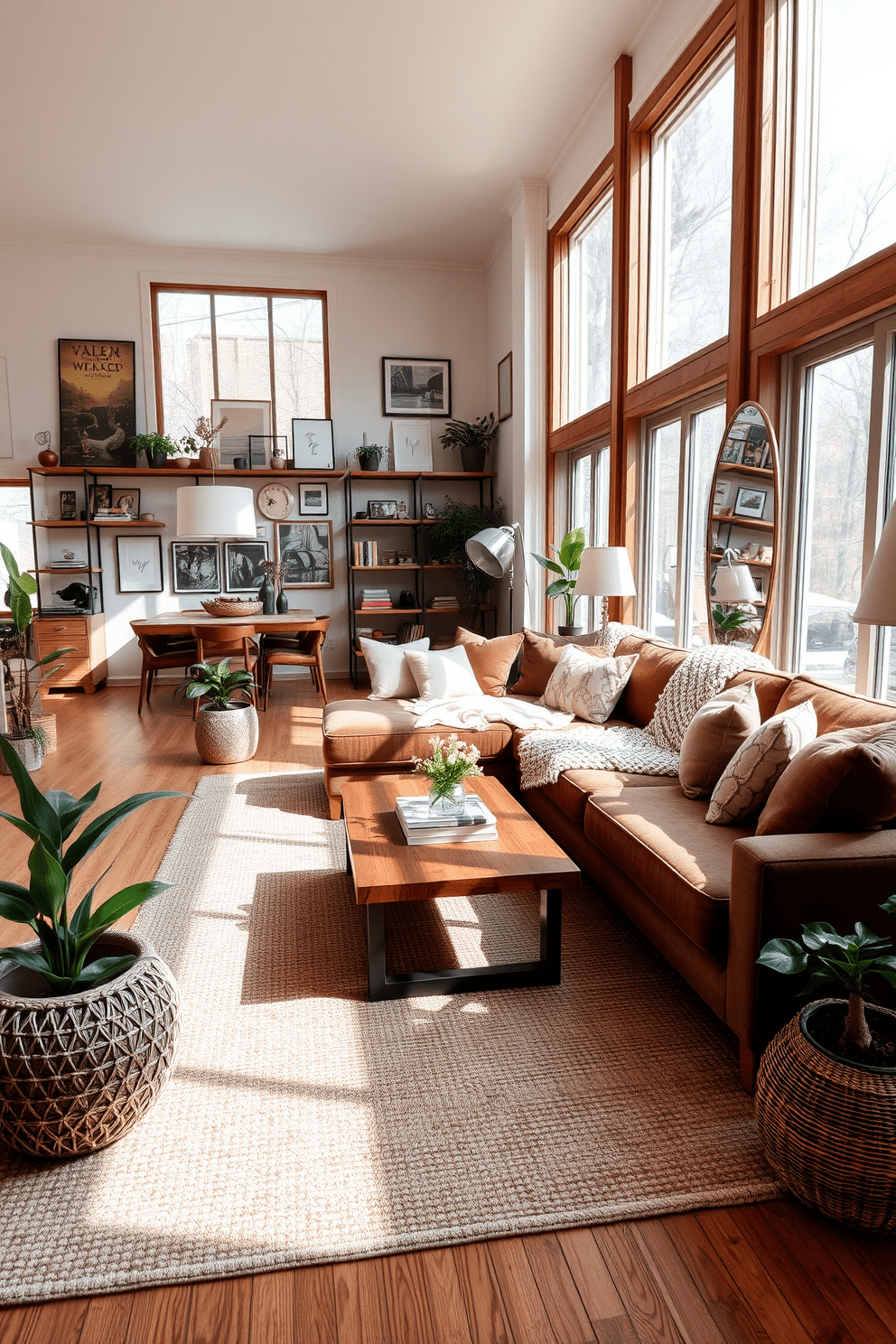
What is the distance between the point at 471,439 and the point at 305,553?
6.21 ft

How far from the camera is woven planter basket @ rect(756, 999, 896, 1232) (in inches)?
56.8

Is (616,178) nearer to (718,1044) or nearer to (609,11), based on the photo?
(609,11)

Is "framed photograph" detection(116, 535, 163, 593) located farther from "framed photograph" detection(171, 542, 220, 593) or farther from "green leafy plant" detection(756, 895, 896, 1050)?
"green leafy plant" detection(756, 895, 896, 1050)

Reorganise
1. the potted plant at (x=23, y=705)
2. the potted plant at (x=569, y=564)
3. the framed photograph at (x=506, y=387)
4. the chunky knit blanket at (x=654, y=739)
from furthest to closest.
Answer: the framed photograph at (x=506, y=387) < the potted plant at (x=569, y=564) < the potted plant at (x=23, y=705) < the chunky knit blanket at (x=654, y=739)

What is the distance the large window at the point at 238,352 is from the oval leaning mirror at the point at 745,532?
16.8 feet

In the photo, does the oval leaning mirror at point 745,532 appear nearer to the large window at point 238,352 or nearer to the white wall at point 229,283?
the white wall at point 229,283

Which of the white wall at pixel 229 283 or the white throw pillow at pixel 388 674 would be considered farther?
the white wall at pixel 229 283

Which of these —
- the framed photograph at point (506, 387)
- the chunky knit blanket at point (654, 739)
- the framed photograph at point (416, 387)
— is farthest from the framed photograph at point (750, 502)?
the framed photograph at point (416, 387)

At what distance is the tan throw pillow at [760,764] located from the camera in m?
2.27

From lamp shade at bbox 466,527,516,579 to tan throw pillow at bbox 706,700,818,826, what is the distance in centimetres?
279

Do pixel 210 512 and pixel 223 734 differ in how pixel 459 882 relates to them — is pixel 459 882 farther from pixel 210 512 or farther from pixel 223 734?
pixel 210 512

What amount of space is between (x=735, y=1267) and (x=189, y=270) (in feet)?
26.5

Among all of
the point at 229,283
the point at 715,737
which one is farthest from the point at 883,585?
the point at 229,283

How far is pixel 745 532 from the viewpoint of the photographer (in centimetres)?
353
